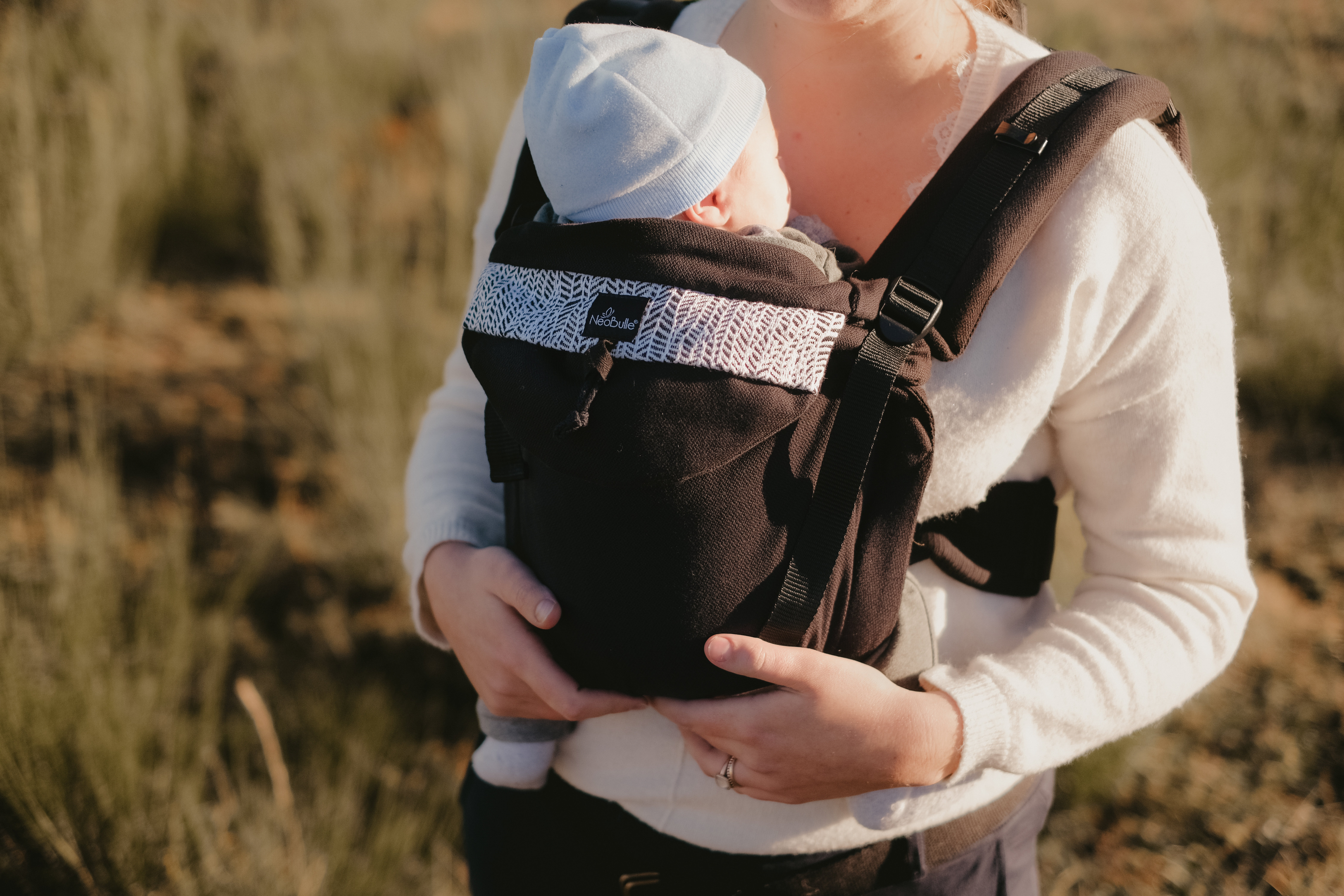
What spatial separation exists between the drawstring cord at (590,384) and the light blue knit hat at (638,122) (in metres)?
0.18

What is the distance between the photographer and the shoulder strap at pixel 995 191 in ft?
2.93

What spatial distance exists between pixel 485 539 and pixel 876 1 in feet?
2.84

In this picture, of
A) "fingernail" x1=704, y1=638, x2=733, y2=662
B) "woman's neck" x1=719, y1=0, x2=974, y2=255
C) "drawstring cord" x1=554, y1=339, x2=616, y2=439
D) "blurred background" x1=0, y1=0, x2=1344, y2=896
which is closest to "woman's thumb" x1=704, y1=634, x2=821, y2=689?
"fingernail" x1=704, y1=638, x2=733, y2=662

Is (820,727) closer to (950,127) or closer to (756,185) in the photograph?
(756,185)

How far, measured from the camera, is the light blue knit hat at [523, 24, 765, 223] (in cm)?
98

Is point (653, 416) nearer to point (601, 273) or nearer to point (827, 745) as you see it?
point (601, 273)

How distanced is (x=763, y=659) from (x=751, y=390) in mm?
282

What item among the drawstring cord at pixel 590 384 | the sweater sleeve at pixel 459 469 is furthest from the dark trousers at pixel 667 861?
the drawstring cord at pixel 590 384

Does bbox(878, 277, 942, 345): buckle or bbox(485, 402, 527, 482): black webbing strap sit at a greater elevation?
bbox(878, 277, 942, 345): buckle

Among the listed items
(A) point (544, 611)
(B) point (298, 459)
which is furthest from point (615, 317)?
(B) point (298, 459)

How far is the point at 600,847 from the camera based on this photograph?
122cm

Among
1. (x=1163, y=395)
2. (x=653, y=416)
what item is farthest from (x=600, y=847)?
(x=1163, y=395)

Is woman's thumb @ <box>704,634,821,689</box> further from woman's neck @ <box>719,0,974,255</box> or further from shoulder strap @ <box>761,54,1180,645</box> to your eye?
woman's neck @ <box>719,0,974,255</box>

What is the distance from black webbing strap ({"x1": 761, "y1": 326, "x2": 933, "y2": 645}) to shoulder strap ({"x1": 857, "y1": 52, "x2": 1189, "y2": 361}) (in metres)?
0.05
